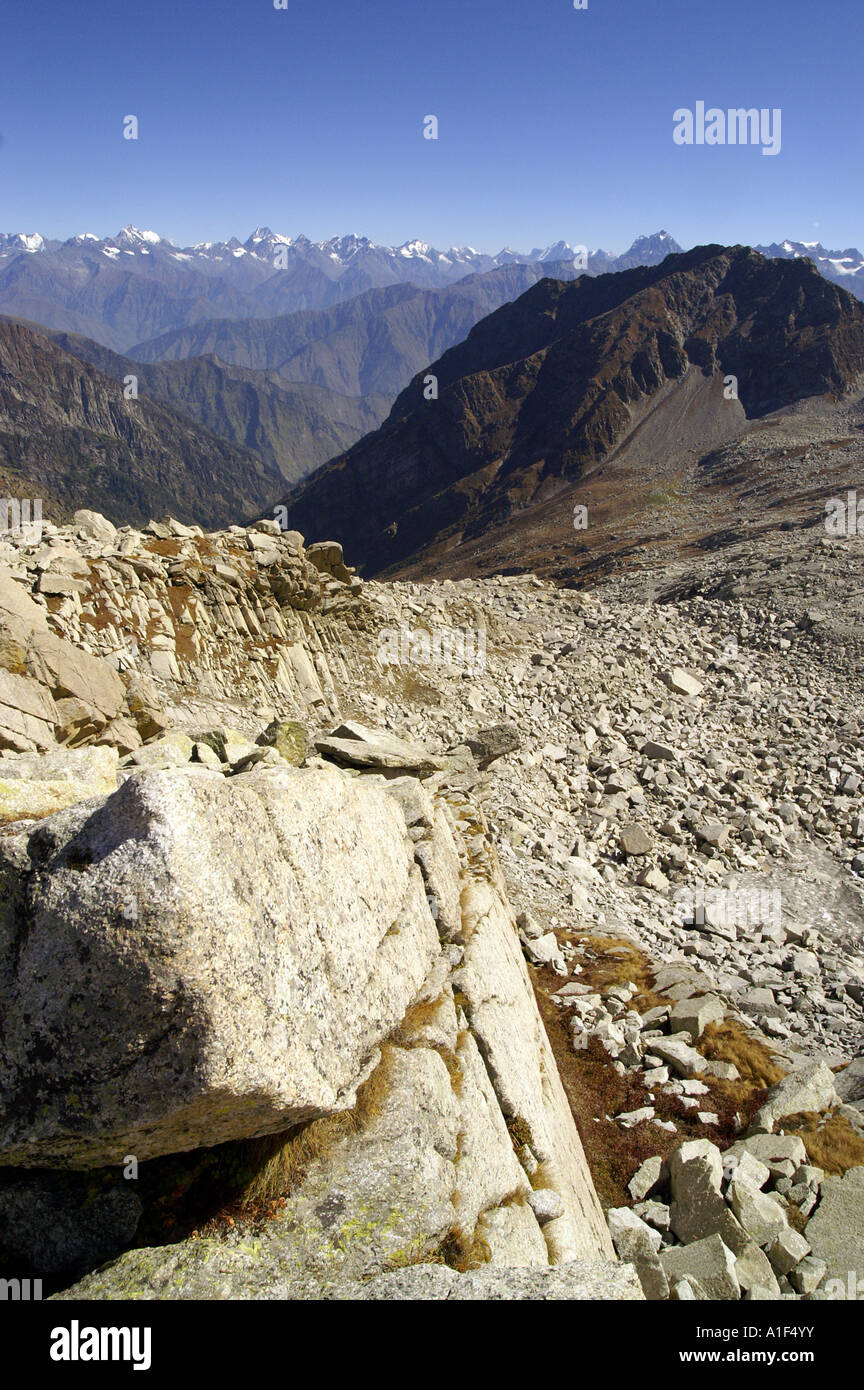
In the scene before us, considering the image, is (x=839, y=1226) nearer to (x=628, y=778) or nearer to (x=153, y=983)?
(x=153, y=983)

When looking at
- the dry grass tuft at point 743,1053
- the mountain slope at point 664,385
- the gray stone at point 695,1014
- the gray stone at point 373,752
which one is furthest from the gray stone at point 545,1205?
the mountain slope at point 664,385

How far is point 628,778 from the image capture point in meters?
24.0

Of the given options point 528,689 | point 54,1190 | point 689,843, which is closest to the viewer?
point 54,1190

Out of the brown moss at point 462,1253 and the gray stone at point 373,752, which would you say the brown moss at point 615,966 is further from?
the brown moss at point 462,1253

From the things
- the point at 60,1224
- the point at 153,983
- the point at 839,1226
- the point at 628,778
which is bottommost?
the point at 839,1226

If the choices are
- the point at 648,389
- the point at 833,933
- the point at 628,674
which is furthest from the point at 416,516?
the point at 833,933

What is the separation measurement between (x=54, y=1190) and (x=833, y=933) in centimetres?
1911

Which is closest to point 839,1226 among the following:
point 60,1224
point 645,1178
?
point 645,1178

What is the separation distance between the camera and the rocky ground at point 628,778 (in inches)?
381

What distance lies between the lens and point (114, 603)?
20.3 metres

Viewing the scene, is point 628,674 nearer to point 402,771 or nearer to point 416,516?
point 402,771

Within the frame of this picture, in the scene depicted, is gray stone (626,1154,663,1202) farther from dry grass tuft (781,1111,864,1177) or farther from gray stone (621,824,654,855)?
gray stone (621,824,654,855)

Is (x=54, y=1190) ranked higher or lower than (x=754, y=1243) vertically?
higher

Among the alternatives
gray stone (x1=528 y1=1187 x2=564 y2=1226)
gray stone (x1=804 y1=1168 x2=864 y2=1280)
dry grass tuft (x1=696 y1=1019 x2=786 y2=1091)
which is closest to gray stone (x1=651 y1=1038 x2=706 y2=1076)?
dry grass tuft (x1=696 y1=1019 x2=786 y2=1091)
